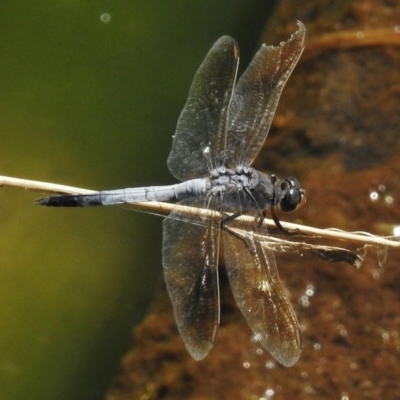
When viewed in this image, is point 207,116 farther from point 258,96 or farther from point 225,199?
point 225,199

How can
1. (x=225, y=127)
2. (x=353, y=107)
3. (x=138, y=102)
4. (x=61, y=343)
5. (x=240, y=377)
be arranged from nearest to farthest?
(x=225, y=127) < (x=240, y=377) < (x=353, y=107) < (x=61, y=343) < (x=138, y=102)

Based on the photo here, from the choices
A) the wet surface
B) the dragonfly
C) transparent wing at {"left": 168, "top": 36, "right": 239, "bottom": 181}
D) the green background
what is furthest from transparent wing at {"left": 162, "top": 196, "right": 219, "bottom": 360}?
the green background

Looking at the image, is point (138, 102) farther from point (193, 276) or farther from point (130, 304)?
point (193, 276)

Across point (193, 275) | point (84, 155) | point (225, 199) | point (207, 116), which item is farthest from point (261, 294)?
point (84, 155)

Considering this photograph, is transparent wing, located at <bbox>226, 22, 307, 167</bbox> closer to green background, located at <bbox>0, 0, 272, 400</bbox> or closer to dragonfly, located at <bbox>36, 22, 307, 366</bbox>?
dragonfly, located at <bbox>36, 22, 307, 366</bbox>

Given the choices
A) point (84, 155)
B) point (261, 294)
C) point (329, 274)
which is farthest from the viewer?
point (84, 155)

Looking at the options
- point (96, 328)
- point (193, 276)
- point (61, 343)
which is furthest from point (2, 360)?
point (193, 276)

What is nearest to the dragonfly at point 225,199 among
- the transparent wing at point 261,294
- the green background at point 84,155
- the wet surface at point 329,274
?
the transparent wing at point 261,294
